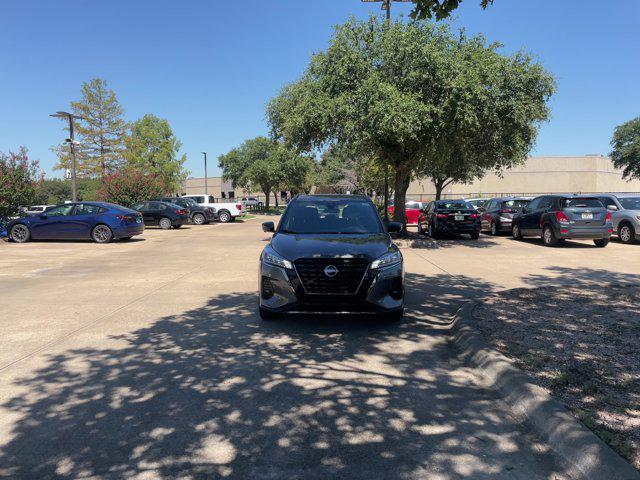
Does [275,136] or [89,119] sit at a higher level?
[89,119]

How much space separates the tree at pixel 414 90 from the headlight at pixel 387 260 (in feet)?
29.1

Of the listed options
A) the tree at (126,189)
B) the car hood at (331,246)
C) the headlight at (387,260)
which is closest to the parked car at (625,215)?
the car hood at (331,246)

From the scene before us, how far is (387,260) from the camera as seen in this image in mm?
5836

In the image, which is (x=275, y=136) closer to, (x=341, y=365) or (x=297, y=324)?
(x=297, y=324)

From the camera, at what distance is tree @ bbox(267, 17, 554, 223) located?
14.6 m

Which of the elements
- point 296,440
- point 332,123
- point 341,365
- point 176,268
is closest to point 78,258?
point 176,268

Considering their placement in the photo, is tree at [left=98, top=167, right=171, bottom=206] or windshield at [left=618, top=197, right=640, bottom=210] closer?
windshield at [left=618, top=197, right=640, bottom=210]

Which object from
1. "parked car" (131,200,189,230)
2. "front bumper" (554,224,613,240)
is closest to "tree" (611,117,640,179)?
"front bumper" (554,224,613,240)

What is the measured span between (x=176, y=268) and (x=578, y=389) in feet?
31.2

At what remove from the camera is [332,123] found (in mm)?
16156

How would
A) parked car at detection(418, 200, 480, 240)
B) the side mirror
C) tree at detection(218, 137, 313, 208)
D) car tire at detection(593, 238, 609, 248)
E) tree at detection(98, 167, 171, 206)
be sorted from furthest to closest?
tree at detection(218, 137, 313, 208)
tree at detection(98, 167, 171, 206)
parked car at detection(418, 200, 480, 240)
car tire at detection(593, 238, 609, 248)
the side mirror

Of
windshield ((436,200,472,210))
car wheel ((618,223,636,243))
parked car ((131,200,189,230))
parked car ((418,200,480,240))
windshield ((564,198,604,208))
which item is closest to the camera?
windshield ((564,198,604,208))

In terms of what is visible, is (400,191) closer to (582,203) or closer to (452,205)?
(452,205)

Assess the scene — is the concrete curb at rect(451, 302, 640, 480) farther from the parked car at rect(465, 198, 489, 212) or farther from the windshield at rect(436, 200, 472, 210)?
the parked car at rect(465, 198, 489, 212)
